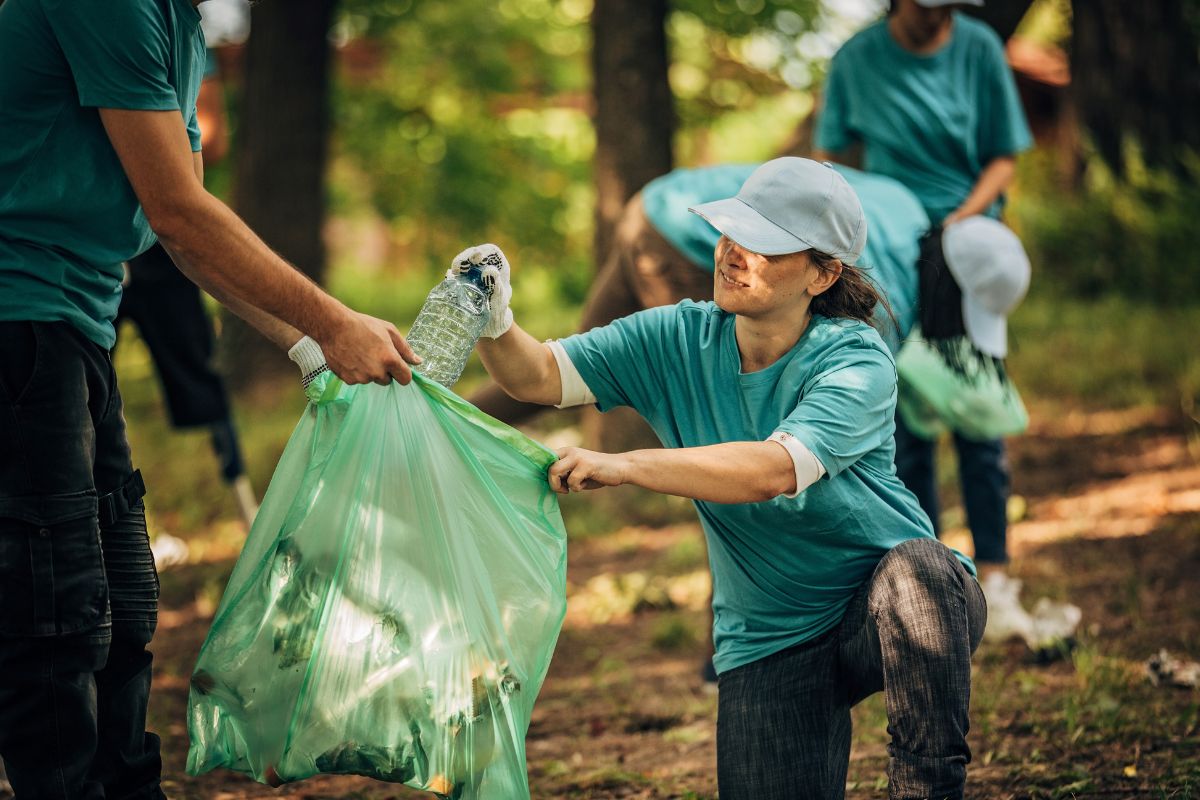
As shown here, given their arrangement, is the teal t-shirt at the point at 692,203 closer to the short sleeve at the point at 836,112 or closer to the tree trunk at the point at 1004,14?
the short sleeve at the point at 836,112

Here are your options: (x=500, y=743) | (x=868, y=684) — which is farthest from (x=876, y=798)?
(x=500, y=743)

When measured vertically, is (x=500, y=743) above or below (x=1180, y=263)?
below

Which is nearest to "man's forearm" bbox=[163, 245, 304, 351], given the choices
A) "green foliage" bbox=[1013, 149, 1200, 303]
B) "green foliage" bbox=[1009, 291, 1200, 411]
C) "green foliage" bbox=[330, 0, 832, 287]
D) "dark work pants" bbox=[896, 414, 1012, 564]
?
"dark work pants" bbox=[896, 414, 1012, 564]

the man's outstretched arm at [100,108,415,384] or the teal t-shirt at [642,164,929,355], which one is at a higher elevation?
the teal t-shirt at [642,164,929,355]

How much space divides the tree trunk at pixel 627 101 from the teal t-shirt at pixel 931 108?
6.73 ft

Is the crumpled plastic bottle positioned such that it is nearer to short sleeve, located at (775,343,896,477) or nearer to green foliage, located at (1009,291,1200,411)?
short sleeve, located at (775,343,896,477)

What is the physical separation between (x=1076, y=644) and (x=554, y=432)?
380 cm

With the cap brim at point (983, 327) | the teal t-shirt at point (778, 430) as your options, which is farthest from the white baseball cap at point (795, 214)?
the cap brim at point (983, 327)

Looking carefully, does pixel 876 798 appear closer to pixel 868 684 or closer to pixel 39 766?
pixel 868 684

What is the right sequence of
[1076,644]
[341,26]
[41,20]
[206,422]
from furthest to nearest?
1. [341,26]
2. [206,422]
3. [1076,644]
4. [41,20]

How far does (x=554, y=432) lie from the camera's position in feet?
23.4

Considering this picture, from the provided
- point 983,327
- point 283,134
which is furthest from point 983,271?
point 283,134

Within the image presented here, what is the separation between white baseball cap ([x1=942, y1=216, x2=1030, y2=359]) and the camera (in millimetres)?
3518

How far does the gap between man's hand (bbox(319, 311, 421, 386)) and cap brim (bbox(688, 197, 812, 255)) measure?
2.08 ft
